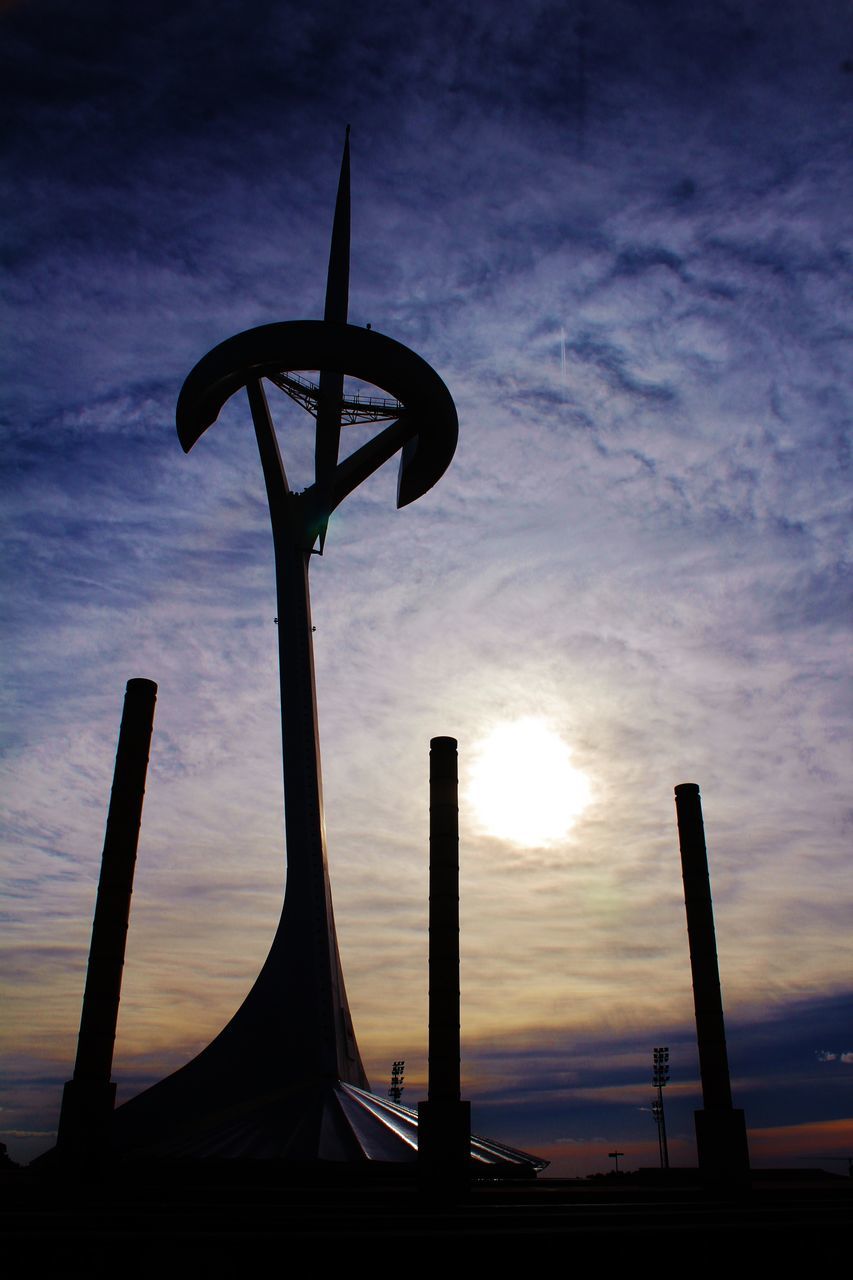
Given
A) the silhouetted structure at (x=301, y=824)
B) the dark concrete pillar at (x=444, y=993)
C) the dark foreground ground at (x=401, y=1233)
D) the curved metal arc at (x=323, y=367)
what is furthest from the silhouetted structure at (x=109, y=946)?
the curved metal arc at (x=323, y=367)

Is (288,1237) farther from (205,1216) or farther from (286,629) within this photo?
(286,629)

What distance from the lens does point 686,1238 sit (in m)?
7.54

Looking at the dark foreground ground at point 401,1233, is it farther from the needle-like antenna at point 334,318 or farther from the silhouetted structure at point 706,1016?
the needle-like antenna at point 334,318

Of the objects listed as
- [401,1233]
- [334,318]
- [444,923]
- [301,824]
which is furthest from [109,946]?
[334,318]

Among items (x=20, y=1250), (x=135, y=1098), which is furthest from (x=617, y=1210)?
(x=135, y=1098)

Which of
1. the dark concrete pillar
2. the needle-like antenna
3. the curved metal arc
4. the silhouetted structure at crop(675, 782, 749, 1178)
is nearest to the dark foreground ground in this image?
the dark concrete pillar

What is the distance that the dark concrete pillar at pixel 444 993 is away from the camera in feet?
63.5

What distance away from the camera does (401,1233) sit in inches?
306

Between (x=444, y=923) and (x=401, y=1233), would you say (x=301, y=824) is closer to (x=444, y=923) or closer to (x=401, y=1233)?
(x=444, y=923)

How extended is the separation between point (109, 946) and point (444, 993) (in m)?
7.83

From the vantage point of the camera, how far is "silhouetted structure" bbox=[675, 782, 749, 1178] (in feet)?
72.8

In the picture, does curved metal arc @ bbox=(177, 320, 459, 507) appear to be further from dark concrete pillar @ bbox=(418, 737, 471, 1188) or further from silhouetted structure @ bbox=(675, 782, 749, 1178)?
silhouetted structure @ bbox=(675, 782, 749, 1178)

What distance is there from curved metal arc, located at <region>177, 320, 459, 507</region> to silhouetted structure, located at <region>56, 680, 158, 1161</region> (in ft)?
40.9

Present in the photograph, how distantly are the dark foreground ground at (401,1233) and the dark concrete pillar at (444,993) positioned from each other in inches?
257
